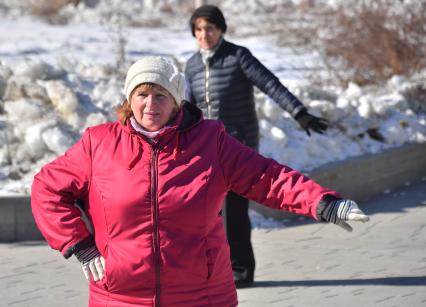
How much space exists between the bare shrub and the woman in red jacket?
926 centimetres

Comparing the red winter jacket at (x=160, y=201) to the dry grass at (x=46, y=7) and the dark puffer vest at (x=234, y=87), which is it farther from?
the dry grass at (x=46, y=7)

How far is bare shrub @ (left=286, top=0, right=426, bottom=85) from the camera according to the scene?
13.0 m

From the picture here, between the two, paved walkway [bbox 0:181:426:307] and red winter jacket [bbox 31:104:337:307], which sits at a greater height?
red winter jacket [bbox 31:104:337:307]

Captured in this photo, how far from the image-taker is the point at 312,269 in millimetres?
7172

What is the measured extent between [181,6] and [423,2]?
11.2 metres

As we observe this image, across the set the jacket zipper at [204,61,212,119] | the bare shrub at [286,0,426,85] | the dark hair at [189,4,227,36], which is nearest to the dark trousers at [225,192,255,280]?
the jacket zipper at [204,61,212,119]

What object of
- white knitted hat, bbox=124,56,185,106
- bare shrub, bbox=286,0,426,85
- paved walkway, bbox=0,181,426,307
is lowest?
paved walkway, bbox=0,181,426,307

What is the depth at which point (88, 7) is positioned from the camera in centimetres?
2355

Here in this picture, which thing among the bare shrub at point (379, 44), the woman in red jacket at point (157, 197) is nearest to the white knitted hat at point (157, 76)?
the woman in red jacket at point (157, 197)

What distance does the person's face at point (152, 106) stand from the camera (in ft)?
12.6

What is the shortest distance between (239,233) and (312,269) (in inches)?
30.1

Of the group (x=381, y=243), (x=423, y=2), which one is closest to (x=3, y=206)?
(x=381, y=243)

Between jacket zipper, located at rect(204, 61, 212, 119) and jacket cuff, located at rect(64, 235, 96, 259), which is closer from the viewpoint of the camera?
jacket cuff, located at rect(64, 235, 96, 259)

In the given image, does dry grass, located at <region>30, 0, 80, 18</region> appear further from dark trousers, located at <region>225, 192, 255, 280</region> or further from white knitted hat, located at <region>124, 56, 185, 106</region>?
white knitted hat, located at <region>124, 56, 185, 106</region>
